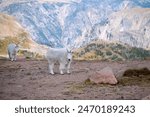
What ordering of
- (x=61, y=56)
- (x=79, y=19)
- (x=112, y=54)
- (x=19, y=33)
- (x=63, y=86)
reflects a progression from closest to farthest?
(x=63, y=86), (x=61, y=56), (x=79, y=19), (x=112, y=54), (x=19, y=33)

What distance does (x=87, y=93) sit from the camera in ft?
36.1

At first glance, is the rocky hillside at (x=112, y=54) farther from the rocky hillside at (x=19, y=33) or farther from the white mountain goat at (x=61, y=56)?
the white mountain goat at (x=61, y=56)

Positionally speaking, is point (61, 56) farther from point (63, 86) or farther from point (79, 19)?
point (79, 19)

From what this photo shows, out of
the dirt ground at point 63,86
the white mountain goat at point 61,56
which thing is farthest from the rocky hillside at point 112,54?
the dirt ground at point 63,86

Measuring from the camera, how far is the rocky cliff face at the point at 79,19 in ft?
122

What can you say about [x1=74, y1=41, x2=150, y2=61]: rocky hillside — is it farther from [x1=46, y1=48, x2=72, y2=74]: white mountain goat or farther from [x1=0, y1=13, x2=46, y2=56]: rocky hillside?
[x1=46, y1=48, x2=72, y2=74]: white mountain goat

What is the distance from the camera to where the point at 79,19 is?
55.9 m

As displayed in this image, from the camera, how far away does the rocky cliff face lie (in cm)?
3728

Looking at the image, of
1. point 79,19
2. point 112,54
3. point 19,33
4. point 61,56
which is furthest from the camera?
point 19,33

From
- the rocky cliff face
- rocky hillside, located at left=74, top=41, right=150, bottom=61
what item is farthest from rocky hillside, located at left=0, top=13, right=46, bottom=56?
rocky hillside, located at left=74, top=41, right=150, bottom=61

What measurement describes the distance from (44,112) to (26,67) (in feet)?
28.6

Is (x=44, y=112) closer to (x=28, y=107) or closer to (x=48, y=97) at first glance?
(x=28, y=107)

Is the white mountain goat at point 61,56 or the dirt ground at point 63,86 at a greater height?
the white mountain goat at point 61,56

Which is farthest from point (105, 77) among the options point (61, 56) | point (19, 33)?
point (19, 33)
